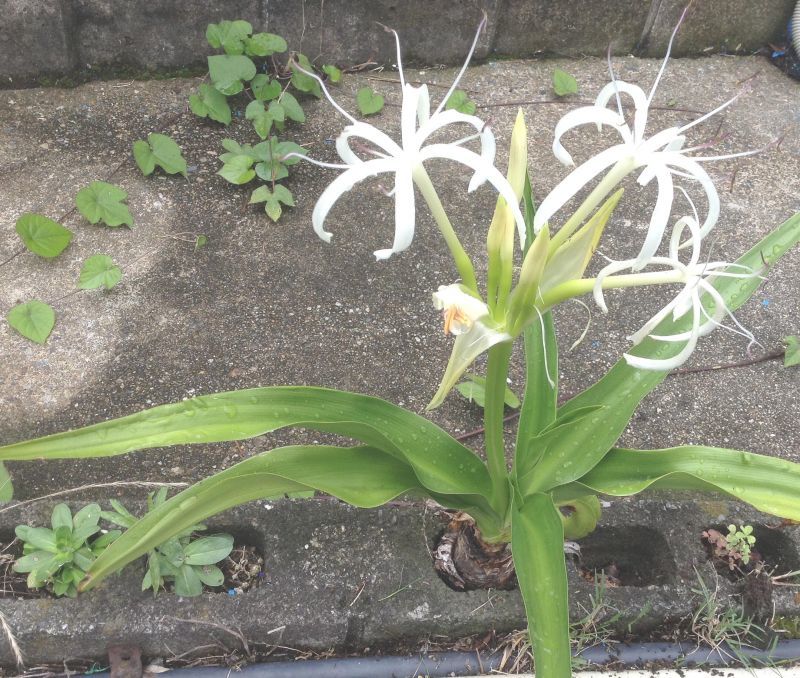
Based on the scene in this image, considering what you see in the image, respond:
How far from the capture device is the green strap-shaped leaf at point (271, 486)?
932 millimetres

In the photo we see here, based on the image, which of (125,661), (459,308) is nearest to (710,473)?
(459,308)

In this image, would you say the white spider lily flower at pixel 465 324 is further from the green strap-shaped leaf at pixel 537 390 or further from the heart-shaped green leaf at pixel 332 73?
the heart-shaped green leaf at pixel 332 73

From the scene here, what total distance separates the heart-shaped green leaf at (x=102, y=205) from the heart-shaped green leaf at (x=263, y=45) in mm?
631

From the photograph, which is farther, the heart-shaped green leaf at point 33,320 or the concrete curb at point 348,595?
the heart-shaped green leaf at point 33,320

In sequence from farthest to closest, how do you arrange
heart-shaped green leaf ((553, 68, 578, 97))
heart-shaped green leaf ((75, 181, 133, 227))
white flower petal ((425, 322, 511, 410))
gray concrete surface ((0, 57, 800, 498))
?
heart-shaped green leaf ((553, 68, 578, 97)) < heart-shaped green leaf ((75, 181, 133, 227)) < gray concrete surface ((0, 57, 800, 498)) < white flower petal ((425, 322, 511, 410))

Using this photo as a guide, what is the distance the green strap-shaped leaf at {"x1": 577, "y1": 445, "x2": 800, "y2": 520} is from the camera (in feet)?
3.37

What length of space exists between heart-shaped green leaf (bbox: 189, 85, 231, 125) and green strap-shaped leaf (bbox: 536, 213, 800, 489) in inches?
57.9

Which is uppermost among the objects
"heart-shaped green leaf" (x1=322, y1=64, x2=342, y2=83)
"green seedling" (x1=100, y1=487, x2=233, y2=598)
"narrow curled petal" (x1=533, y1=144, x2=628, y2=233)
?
"narrow curled petal" (x1=533, y1=144, x2=628, y2=233)

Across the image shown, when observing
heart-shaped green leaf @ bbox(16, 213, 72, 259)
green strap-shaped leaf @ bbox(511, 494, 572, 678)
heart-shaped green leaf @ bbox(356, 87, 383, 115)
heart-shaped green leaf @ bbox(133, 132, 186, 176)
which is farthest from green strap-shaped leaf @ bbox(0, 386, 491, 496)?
heart-shaped green leaf @ bbox(356, 87, 383, 115)

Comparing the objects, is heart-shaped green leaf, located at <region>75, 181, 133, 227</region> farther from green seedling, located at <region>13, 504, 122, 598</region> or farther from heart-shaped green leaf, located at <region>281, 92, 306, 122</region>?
green seedling, located at <region>13, 504, 122, 598</region>

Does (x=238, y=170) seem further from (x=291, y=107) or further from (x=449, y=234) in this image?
(x=449, y=234)

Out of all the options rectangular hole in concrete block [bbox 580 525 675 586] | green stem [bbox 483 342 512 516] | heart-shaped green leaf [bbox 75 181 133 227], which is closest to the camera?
green stem [bbox 483 342 512 516]

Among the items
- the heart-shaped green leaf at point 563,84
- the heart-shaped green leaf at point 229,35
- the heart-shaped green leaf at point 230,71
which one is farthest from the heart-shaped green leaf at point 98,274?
the heart-shaped green leaf at point 563,84

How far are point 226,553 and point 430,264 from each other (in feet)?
3.17
